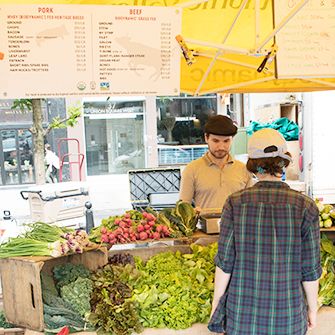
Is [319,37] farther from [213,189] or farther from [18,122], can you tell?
[18,122]

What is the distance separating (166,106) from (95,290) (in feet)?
32.8

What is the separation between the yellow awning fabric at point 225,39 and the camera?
2439 mm

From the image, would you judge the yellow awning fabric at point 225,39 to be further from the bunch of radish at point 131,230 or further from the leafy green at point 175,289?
the leafy green at point 175,289

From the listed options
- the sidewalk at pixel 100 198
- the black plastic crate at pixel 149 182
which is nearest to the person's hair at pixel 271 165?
the black plastic crate at pixel 149 182

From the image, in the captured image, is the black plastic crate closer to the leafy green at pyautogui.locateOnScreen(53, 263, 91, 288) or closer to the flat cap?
the flat cap

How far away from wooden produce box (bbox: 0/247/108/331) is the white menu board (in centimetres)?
89

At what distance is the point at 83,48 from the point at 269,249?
1405 millimetres

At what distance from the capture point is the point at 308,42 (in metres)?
2.56

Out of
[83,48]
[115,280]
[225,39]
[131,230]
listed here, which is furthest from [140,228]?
[225,39]

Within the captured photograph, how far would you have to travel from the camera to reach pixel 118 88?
7.57ft

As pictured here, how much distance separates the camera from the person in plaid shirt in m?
2.01

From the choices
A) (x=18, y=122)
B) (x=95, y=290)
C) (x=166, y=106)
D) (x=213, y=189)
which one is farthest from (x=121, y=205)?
(x=95, y=290)

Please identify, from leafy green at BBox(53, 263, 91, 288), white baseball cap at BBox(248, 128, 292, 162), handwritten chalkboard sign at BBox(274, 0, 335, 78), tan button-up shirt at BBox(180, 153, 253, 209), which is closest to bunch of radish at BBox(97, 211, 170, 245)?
leafy green at BBox(53, 263, 91, 288)

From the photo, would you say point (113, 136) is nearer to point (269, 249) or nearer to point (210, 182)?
point (210, 182)
